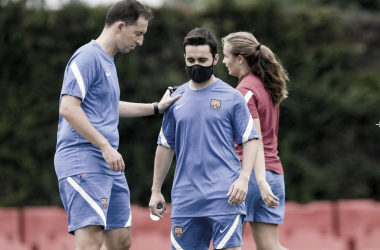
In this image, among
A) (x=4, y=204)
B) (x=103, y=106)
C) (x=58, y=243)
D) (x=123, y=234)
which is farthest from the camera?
(x=4, y=204)

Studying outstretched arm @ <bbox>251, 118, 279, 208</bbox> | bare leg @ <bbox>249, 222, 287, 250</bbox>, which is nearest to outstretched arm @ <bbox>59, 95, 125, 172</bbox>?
outstretched arm @ <bbox>251, 118, 279, 208</bbox>

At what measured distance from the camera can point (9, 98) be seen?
8156mm

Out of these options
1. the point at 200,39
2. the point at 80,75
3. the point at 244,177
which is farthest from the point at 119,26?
the point at 244,177

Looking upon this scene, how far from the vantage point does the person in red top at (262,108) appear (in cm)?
→ 372

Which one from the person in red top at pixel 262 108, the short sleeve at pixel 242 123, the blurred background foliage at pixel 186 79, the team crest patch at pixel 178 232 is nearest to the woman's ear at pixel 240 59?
the person in red top at pixel 262 108

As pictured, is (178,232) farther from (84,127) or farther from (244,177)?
(84,127)

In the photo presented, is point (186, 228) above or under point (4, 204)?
above

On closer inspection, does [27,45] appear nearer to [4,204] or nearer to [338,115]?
[4,204]

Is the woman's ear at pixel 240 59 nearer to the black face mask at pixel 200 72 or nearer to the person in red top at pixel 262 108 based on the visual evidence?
the person in red top at pixel 262 108

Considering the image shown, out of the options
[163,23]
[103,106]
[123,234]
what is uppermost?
[163,23]

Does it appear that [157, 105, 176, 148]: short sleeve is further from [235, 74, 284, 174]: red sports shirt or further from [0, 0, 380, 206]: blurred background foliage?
[0, 0, 380, 206]: blurred background foliage

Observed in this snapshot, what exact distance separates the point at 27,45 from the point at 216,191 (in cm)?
597

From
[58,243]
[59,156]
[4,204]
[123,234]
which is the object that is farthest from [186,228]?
[4,204]

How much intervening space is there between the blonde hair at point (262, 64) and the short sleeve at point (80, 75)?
1177 millimetres
